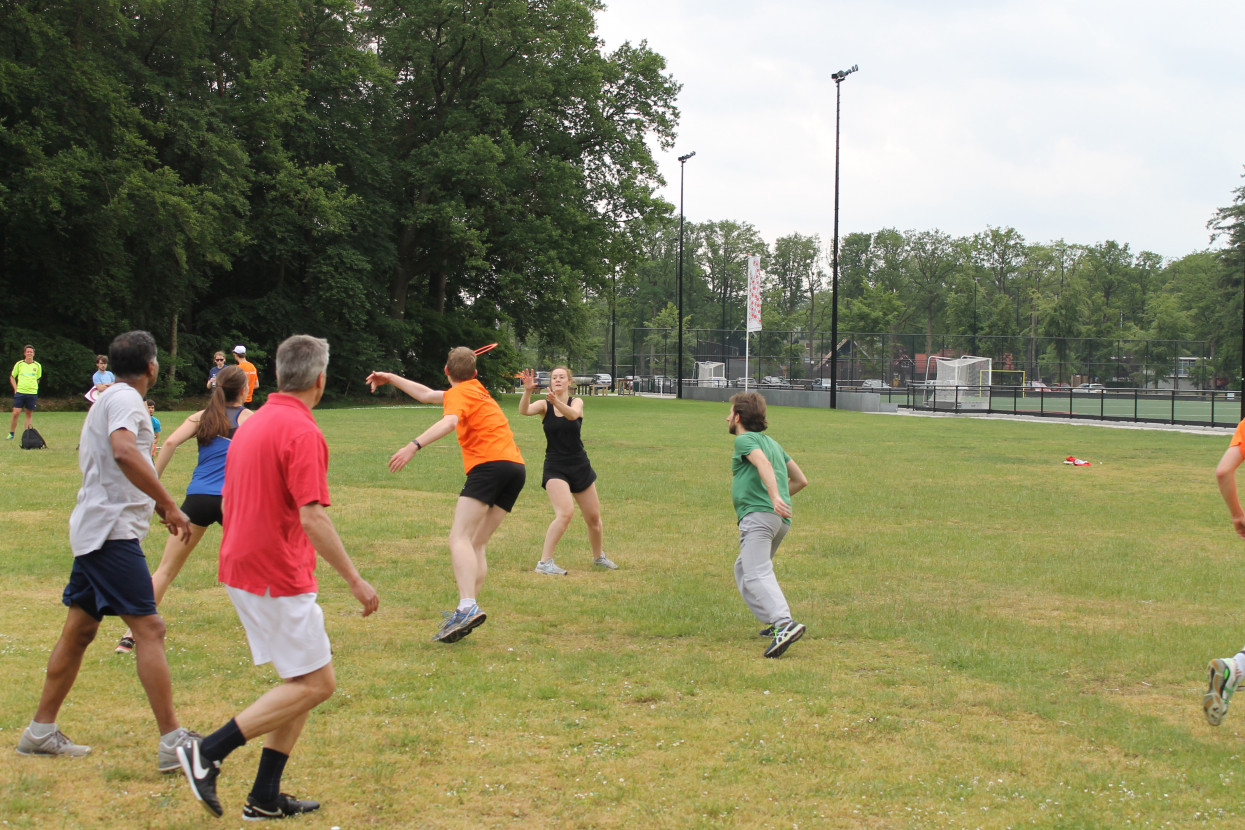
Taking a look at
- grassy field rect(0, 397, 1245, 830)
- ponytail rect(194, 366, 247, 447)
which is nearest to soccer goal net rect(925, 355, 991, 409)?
grassy field rect(0, 397, 1245, 830)

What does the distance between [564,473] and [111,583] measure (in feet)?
16.6

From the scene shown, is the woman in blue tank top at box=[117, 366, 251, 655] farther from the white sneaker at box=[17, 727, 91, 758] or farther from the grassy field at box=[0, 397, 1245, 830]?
the white sneaker at box=[17, 727, 91, 758]

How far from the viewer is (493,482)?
6980mm

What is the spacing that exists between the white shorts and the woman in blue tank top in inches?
106

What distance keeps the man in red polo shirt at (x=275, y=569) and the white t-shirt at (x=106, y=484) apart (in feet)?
2.43

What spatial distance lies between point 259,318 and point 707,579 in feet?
115

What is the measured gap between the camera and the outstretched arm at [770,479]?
20.7 feet

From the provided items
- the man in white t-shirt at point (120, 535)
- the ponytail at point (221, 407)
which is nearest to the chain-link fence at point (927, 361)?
the ponytail at point (221, 407)

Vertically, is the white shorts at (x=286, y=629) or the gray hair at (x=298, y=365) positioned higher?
Result: the gray hair at (x=298, y=365)

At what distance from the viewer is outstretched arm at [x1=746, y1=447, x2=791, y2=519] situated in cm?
632

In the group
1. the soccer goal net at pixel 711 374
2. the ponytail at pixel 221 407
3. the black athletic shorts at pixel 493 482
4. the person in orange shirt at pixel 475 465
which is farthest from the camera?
the soccer goal net at pixel 711 374

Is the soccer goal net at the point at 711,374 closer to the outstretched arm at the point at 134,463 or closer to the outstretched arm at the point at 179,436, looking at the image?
the outstretched arm at the point at 179,436

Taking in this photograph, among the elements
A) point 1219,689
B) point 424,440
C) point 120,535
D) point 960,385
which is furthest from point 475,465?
point 960,385

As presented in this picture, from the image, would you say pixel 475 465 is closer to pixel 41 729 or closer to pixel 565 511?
pixel 565 511
